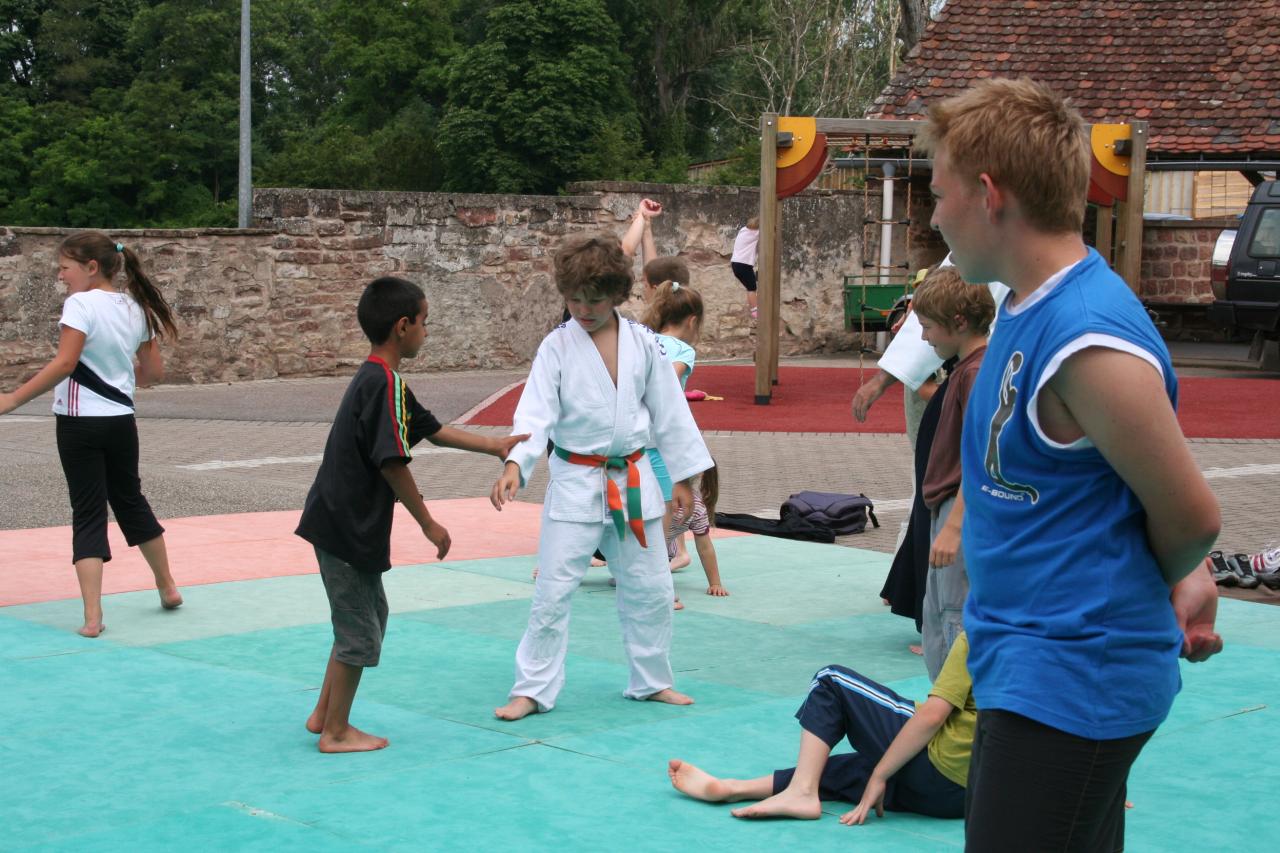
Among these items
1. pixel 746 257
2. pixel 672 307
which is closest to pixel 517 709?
pixel 672 307

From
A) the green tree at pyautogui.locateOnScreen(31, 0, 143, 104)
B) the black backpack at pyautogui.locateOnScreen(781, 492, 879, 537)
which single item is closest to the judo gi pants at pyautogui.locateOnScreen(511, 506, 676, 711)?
the black backpack at pyautogui.locateOnScreen(781, 492, 879, 537)

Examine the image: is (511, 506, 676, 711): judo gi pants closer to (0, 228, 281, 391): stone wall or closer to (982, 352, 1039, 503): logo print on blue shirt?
(982, 352, 1039, 503): logo print on blue shirt

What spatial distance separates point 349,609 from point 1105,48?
2276 centimetres

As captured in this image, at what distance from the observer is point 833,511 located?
353 inches

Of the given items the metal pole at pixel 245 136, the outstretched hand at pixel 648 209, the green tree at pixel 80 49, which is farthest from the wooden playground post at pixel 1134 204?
the green tree at pixel 80 49

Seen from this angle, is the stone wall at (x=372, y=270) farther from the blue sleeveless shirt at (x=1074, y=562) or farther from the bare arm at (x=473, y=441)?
the blue sleeveless shirt at (x=1074, y=562)

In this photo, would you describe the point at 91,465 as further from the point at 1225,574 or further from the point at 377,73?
the point at 377,73

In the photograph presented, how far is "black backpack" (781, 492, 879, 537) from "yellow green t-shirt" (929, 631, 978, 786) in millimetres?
5064

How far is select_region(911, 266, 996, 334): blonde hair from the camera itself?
16.0ft

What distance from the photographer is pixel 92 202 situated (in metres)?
43.7

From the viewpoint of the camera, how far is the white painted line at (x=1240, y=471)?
36.6 ft

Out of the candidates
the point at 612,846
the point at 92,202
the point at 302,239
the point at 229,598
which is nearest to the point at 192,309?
the point at 302,239

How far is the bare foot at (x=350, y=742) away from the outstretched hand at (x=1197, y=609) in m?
2.90

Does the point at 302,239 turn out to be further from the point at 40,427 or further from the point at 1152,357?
the point at 1152,357
